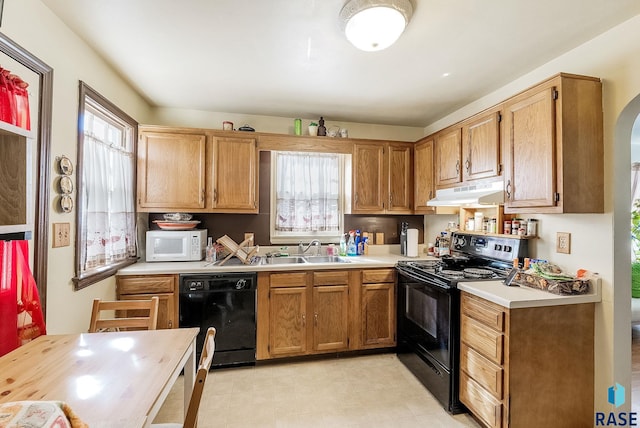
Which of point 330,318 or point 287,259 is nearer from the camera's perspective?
point 330,318

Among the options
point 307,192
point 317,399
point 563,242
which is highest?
point 307,192

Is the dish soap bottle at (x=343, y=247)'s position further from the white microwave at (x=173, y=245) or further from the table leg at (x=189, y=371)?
the table leg at (x=189, y=371)

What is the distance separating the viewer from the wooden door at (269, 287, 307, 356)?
2.60 meters

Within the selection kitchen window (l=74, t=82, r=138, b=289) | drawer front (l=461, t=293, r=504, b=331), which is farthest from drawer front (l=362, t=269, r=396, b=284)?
kitchen window (l=74, t=82, r=138, b=289)

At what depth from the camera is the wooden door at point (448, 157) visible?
2.60 m

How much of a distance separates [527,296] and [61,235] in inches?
111

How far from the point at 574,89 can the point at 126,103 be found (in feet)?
10.9

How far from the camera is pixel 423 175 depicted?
3137 millimetres

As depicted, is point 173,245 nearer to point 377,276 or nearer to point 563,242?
point 377,276

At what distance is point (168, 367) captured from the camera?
1.12 m

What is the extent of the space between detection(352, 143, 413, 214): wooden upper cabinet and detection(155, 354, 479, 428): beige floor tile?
1.59 meters

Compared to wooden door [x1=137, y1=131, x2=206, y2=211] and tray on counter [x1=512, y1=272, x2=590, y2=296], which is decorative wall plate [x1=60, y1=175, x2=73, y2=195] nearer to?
wooden door [x1=137, y1=131, x2=206, y2=211]

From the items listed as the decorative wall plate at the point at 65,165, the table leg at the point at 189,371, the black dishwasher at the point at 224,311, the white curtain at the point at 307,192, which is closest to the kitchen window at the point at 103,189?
the decorative wall plate at the point at 65,165

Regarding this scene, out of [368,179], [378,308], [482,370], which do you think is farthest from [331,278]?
[482,370]
